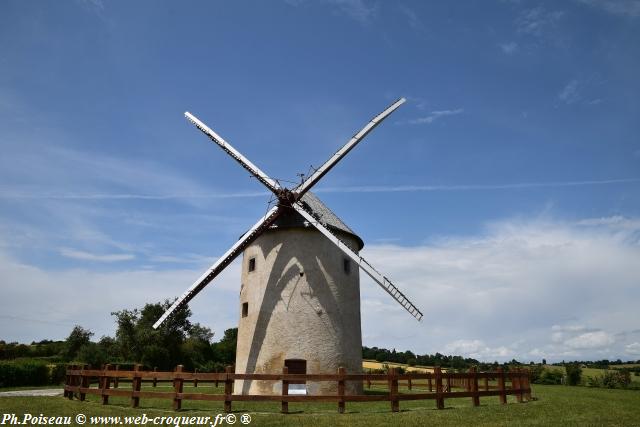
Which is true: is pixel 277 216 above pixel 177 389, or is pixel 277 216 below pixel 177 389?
above

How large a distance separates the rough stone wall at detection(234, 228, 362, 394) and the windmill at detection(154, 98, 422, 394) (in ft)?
0.12

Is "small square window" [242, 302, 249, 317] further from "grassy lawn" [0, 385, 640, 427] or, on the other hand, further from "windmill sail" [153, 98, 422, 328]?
"grassy lawn" [0, 385, 640, 427]

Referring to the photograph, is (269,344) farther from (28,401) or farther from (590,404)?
(590,404)

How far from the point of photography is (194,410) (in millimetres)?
12008

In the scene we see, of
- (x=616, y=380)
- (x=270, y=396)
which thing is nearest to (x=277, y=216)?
(x=270, y=396)

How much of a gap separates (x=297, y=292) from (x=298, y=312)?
0.77 m

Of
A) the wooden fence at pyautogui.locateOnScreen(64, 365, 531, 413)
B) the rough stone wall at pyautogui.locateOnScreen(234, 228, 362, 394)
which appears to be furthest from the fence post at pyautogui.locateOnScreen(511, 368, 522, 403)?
the rough stone wall at pyautogui.locateOnScreen(234, 228, 362, 394)

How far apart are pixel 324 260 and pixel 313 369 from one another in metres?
4.16

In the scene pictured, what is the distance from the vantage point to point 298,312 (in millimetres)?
17984

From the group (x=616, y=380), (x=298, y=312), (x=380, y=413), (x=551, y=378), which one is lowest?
(x=551, y=378)

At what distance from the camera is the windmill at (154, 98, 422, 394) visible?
17734mm


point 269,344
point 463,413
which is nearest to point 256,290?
point 269,344

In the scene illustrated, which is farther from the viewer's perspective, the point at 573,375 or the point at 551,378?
the point at 551,378

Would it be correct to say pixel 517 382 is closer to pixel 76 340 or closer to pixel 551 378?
pixel 551 378
